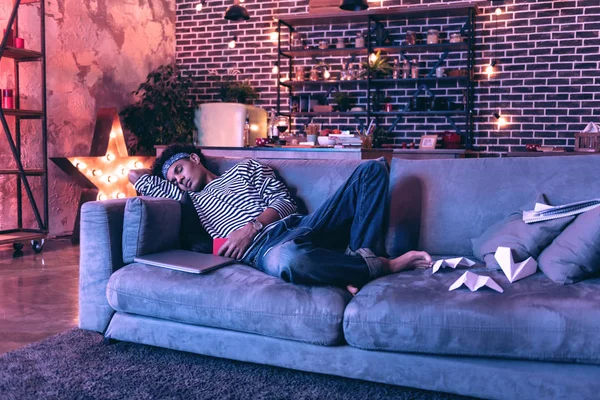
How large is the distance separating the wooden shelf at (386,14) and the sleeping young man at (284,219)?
12.5 feet

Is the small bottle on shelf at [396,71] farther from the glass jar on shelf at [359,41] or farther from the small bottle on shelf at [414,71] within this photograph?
the glass jar on shelf at [359,41]

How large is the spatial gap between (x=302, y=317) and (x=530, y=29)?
5096mm

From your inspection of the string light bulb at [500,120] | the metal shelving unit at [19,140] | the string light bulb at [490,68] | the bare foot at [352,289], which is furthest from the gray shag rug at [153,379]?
the string light bulb at [490,68]

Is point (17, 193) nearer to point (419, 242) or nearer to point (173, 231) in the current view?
point (173, 231)

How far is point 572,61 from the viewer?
232 inches

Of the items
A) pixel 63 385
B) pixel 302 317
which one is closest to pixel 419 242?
pixel 302 317

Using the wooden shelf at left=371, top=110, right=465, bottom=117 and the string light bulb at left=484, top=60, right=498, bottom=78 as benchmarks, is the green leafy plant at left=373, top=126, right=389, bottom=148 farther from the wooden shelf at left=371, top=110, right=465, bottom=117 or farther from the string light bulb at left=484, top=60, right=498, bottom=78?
the string light bulb at left=484, top=60, right=498, bottom=78

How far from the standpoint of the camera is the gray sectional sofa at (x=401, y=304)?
6.03 ft

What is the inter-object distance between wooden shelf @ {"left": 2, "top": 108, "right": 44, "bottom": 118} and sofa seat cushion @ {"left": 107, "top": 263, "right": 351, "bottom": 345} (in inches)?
113

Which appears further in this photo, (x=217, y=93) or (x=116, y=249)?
(x=217, y=93)

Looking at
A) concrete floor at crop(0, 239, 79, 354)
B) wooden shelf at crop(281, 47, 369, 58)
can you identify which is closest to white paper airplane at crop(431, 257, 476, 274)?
concrete floor at crop(0, 239, 79, 354)

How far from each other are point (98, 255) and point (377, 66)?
450 cm

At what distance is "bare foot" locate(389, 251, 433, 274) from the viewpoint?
2.39 meters

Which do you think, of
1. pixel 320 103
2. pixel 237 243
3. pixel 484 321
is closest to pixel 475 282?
pixel 484 321
